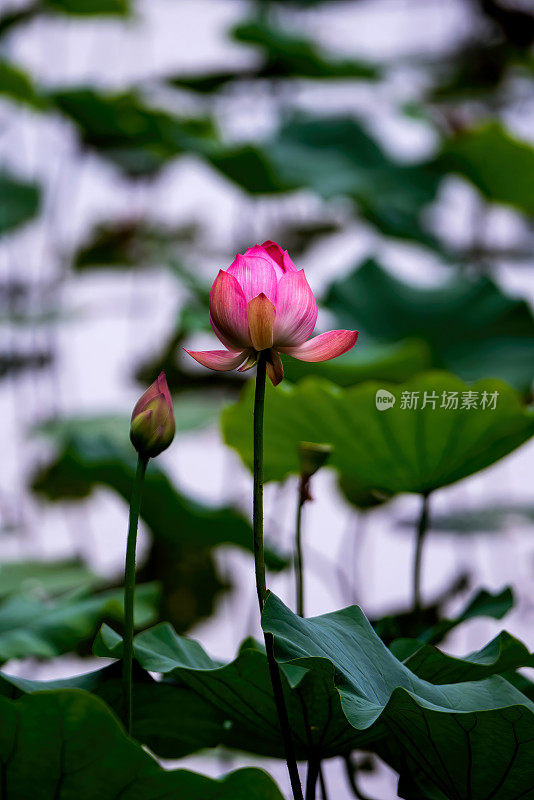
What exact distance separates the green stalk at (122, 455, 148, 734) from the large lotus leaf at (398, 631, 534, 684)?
131mm

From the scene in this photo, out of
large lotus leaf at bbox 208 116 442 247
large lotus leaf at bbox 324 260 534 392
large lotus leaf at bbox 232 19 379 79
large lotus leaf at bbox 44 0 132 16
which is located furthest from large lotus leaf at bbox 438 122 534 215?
large lotus leaf at bbox 44 0 132 16

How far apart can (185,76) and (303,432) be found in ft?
4.86

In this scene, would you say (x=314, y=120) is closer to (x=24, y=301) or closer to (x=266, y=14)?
(x=24, y=301)

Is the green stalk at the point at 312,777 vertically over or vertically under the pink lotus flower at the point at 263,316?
under

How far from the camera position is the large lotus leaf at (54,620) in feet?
1.69

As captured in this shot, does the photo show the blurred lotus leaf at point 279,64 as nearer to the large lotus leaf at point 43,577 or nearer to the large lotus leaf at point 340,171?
the large lotus leaf at point 340,171

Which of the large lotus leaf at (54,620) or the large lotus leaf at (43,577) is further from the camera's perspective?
the large lotus leaf at (43,577)

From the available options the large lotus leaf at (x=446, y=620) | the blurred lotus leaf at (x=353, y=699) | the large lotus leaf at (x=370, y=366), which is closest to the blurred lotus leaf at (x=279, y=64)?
the large lotus leaf at (x=370, y=366)

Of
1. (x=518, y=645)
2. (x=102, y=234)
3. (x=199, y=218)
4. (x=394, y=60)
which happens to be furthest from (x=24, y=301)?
(x=518, y=645)

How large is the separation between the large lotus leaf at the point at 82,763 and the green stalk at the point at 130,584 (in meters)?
0.02

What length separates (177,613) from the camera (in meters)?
1.24

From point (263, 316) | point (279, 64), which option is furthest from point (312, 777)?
point (279, 64)

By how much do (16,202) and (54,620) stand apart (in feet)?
4.19

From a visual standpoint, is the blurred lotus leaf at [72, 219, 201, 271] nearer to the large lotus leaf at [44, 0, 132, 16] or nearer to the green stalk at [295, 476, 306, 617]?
the large lotus leaf at [44, 0, 132, 16]
